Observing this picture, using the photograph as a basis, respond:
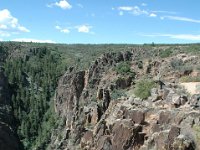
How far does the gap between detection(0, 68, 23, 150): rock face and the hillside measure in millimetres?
835

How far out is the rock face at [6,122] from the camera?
7781cm

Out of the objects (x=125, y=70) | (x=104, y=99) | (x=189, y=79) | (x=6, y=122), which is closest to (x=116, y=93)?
(x=104, y=99)

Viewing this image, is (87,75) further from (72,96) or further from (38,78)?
(38,78)

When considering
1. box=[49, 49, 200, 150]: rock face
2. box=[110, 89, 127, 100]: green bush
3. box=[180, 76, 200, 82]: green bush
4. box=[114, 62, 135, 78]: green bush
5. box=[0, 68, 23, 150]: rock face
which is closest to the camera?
box=[49, 49, 200, 150]: rock face

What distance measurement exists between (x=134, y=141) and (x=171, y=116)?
3.21 meters

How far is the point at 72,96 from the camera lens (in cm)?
8294

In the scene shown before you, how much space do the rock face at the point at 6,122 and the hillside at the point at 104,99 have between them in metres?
0.83

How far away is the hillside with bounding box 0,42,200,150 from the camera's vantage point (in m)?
31.6

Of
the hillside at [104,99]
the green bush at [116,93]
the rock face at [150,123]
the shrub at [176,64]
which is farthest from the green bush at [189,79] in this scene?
the green bush at [116,93]

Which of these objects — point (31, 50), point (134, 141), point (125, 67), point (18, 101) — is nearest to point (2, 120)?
point (18, 101)

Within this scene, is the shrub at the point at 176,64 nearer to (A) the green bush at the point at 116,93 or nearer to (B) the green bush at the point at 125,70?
(B) the green bush at the point at 125,70

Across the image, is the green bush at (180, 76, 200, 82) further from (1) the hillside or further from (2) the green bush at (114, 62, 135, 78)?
(2) the green bush at (114, 62, 135, 78)

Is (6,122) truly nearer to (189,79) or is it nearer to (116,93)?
(116,93)

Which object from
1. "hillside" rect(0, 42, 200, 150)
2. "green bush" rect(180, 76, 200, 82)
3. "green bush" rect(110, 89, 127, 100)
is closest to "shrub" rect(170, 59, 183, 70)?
"hillside" rect(0, 42, 200, 150)
